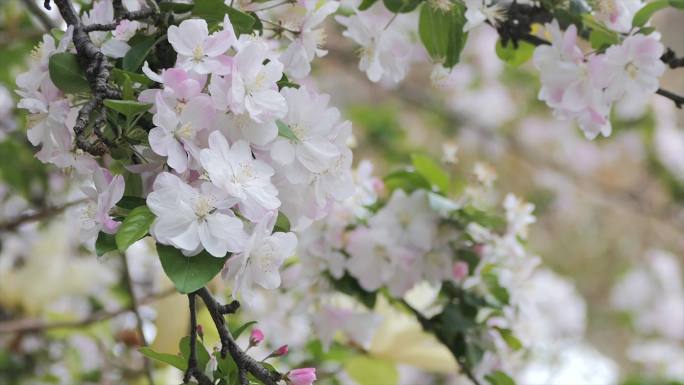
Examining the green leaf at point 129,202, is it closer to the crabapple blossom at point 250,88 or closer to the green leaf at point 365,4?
the crabapple blossom at point 250,88

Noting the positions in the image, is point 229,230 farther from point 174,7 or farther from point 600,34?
point 600,34

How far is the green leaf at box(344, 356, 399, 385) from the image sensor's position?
2.86ft

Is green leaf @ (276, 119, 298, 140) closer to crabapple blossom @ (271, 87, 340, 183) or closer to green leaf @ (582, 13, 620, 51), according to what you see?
crabapple blossom @ (271, 87, 340, 183)

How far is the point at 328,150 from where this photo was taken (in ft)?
1.55

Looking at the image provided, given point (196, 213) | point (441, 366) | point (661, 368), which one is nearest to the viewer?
point (196, 213)

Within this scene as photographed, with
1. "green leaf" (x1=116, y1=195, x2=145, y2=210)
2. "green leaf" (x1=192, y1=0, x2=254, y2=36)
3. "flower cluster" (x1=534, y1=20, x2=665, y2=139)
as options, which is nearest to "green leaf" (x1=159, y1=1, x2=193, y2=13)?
"green leaf" (x1=192, y1=0, x2=254, y2=36)

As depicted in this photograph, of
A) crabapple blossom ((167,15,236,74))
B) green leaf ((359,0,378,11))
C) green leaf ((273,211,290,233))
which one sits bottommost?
green leaf ((273,211,290,233))

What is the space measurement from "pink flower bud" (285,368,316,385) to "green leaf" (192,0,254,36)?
0.19 meters

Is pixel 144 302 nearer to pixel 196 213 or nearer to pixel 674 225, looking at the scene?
pixel 196 213

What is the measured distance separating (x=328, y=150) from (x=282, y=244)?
0.07 m

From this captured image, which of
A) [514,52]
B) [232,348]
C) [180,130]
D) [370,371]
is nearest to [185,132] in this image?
[180,130]

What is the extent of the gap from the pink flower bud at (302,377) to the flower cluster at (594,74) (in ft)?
0.83

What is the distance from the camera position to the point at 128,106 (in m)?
0.41

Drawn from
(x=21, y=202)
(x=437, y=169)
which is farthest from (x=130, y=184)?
(x=21, y=202)
